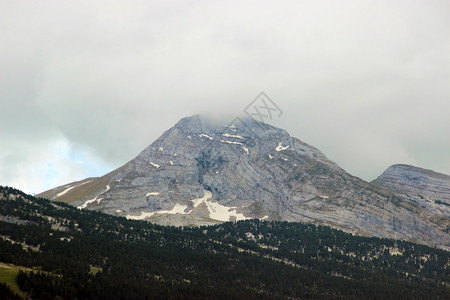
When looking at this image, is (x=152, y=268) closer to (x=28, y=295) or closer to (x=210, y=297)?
(x=210, y=297)

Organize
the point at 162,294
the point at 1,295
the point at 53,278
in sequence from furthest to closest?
the point at 162,294 → the point at 53,278 → the point at 1,295

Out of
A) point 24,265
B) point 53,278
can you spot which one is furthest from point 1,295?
point 24,265

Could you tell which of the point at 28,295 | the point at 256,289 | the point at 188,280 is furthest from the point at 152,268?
the point at 28,295

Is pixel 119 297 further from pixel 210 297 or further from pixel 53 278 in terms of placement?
pixel 210 297

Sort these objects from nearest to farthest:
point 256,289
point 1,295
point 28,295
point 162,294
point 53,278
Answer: point 1,295 → point 28,295 → point 53,278 → point 162,294 → point 256,289

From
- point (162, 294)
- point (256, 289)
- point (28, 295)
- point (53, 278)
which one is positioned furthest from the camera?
point (256, 289)

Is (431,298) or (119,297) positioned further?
(431,298)

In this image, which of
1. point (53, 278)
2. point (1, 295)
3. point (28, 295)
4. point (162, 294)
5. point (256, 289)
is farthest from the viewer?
point (256, 289)

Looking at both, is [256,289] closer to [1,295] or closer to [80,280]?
[80,280]

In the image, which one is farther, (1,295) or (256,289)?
(256,289)
